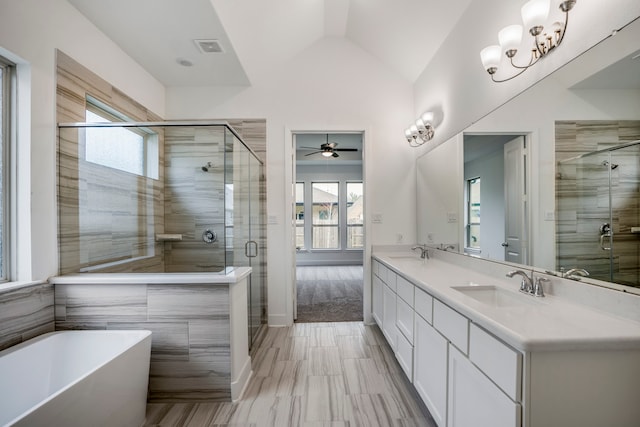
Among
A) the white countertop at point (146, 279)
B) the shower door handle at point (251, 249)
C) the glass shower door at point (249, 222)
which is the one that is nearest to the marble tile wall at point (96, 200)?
the white countertop at point (146, 279)

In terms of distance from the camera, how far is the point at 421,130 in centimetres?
287

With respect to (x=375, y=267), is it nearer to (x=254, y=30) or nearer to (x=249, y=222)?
(x=249, y=222)

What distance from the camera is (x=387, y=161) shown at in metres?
3.22

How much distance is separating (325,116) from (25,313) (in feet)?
9.49

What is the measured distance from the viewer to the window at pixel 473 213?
2088 mm

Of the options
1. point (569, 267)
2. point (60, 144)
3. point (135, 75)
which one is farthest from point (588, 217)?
point (135, 75)

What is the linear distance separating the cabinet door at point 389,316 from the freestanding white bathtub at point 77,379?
176 centimetres

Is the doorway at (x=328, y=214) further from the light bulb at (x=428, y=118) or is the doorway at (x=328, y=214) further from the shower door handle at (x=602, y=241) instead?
the shower door handle at (x=602, y=241)

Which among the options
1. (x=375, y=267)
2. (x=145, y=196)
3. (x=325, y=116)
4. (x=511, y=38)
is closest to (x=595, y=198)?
(x=511, y=38)

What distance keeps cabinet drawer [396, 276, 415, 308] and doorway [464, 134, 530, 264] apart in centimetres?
58

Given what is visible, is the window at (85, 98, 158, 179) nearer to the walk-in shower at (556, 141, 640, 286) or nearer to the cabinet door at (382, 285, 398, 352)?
the cabinet door at (382, 285, 398, 352)

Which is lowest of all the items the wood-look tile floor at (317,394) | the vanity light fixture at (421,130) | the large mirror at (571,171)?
the wood-look tile floor at (317,394)

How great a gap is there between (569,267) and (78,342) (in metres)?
2.67

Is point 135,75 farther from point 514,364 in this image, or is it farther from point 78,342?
point 514,364
